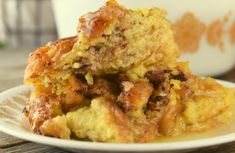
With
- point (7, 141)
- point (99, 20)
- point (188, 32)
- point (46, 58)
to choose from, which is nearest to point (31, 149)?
point (7, 141)

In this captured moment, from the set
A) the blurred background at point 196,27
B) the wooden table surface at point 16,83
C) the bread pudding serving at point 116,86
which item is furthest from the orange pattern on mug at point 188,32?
the bread pudding serving at point 116,86

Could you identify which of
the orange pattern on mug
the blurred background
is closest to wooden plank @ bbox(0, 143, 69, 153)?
the blurred background

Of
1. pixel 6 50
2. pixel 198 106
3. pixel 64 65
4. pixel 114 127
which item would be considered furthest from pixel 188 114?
pixel 6 50

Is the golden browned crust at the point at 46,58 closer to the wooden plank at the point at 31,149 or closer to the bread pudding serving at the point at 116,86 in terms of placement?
the bread pudding serving at the point at 116,86

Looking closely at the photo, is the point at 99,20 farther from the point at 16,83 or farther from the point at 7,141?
the point at 16,83

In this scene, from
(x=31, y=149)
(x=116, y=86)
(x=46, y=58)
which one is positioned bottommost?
(x=31, y=149)

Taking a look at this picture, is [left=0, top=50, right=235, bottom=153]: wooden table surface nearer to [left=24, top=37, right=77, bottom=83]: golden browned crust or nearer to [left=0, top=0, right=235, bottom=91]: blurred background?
[left=0, top=0, right=235, bottom=91]: blurred background
